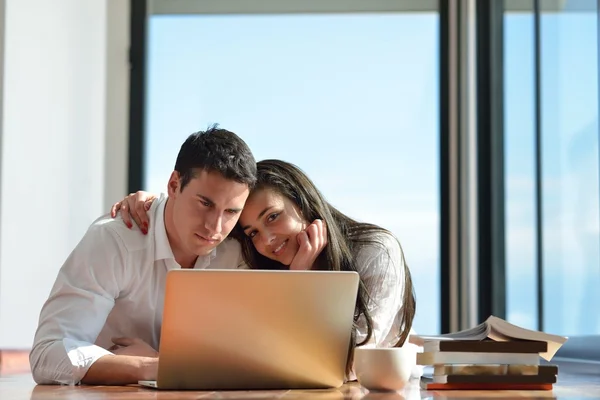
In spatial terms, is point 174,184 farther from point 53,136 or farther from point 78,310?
point 53,136

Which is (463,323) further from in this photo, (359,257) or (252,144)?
(359,257)

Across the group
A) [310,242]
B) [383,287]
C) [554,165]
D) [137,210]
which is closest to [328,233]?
[310,242]

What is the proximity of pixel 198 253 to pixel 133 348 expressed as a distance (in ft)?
0.95

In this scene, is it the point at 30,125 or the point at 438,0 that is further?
the point at 438,0

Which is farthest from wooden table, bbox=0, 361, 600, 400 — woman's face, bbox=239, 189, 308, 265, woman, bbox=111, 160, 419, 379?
woman's face, bbox=239, 189, 308, 265

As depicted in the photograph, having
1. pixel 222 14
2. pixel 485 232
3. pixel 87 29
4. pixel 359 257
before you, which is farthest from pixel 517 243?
pixel 87 29

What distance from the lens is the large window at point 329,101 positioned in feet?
14.2

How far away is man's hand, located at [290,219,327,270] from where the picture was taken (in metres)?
2.35

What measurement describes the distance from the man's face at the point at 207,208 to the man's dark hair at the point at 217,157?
0.02 meters

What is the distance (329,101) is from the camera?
439cm

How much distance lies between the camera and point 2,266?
3.27 m

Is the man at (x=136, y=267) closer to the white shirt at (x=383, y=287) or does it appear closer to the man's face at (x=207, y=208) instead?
the man's face at (x=207, y=208)

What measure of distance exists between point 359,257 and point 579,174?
0.77 meters

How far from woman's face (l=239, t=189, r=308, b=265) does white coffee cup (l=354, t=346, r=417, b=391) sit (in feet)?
2.13
